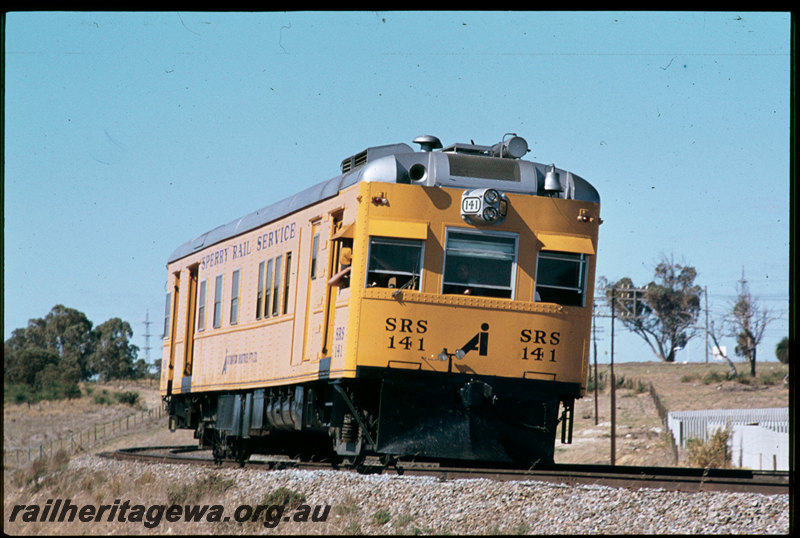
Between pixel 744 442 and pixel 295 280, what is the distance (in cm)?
1612

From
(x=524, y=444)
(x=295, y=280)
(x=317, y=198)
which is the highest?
(x=317, y=198)

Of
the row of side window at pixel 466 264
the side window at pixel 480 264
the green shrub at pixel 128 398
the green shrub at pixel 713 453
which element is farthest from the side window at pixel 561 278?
the green shrub at pixel 128 398

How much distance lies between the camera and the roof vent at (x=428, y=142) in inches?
571

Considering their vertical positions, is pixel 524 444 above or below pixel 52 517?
above

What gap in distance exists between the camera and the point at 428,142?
14508 millimetres

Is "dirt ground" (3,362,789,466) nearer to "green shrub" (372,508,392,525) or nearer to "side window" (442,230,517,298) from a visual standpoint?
"side window" (442,230,517,298)

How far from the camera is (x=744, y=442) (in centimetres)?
2748

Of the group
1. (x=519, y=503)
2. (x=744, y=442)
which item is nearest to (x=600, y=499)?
(x=519, y=503)

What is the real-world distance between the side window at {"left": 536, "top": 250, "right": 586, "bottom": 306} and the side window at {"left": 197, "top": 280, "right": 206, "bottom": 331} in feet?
26.1

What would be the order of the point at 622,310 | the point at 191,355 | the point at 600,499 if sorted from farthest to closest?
the point at 622,310 → the point at 191,355 → the point at 600,499

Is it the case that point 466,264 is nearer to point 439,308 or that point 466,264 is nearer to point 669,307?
point 439,308

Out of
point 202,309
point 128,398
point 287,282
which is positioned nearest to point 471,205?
point 287,282

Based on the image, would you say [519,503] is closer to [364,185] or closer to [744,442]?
[364,185]
